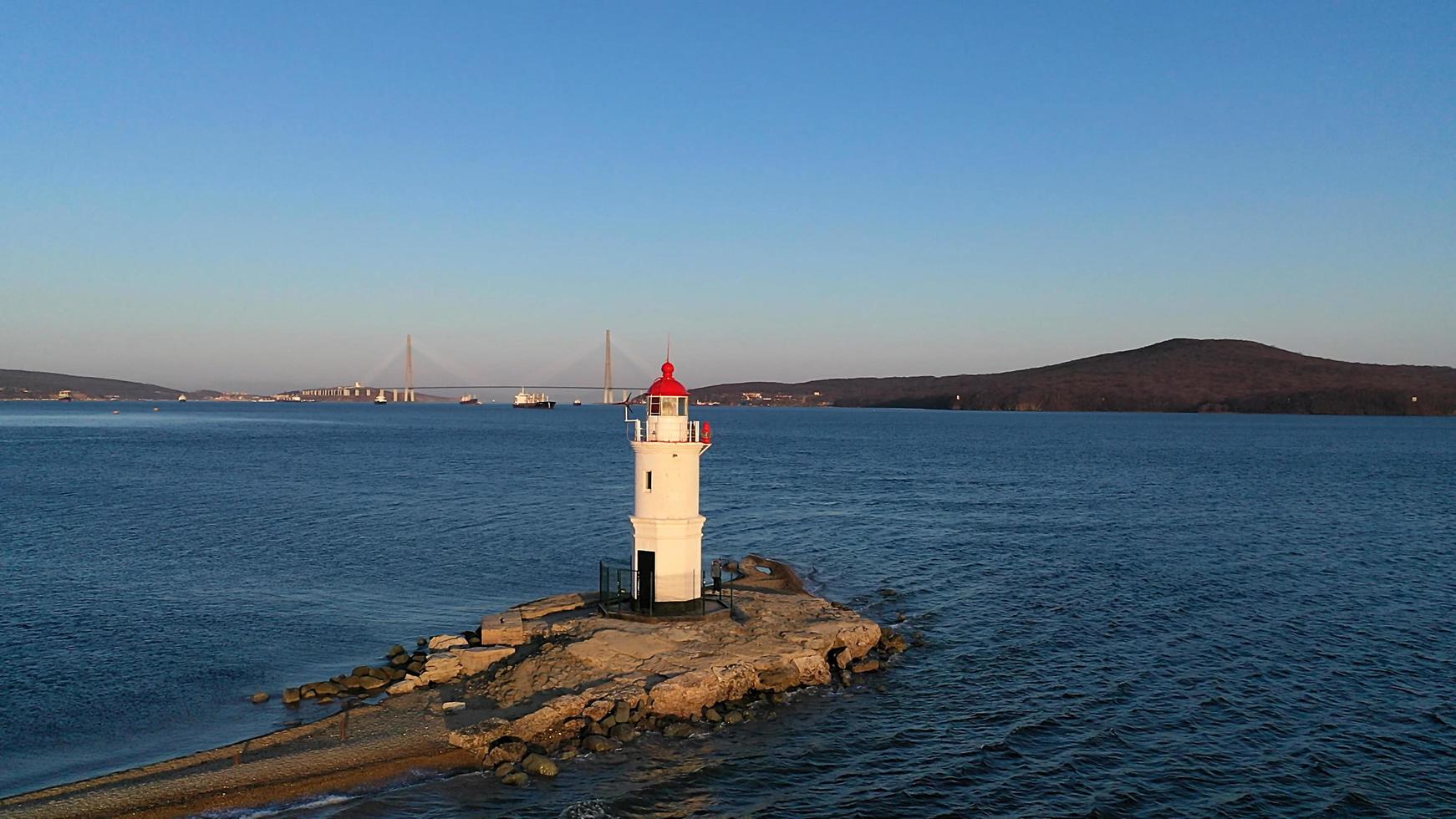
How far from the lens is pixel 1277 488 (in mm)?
65875

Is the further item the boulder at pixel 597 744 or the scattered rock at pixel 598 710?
the scattered rock at pixel 598 710

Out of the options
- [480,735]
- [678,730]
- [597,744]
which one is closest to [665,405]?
[678,730]

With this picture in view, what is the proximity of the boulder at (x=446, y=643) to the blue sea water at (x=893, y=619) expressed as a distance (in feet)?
8.43

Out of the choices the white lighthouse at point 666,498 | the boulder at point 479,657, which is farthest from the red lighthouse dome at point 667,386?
the boulder at point 479,657

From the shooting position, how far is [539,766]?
16328 millimetres

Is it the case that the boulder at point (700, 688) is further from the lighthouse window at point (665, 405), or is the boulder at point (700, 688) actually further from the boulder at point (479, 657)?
the lighthouse window at point (665, 405)

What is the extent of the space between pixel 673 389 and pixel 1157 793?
42.3 feet

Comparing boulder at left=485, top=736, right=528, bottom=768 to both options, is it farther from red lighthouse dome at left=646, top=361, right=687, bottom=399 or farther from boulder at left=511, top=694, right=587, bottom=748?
red lighthouse dome at left=646, top=361, right=687, bottom=399

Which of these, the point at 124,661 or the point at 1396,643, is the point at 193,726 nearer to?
the point at 124,661

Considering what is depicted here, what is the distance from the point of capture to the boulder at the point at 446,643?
22.3 metres

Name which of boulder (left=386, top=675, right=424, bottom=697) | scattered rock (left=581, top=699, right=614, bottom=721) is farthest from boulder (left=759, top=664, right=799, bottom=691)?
boulder (left=386, top=675, right=424, bottom=697)

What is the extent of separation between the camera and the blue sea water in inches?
656

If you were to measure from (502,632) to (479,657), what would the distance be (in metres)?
1.41

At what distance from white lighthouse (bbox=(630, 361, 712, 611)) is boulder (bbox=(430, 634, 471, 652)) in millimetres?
4266
